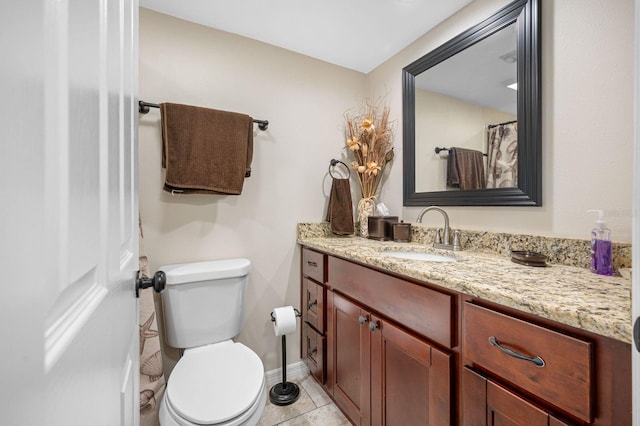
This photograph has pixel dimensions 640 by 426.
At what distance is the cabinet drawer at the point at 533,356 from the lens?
0.57 meters

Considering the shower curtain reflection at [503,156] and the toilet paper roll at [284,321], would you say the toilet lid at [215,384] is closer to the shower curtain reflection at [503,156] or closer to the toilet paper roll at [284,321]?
the toilet paper roll at [284,321]

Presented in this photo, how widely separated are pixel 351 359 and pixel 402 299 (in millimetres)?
518

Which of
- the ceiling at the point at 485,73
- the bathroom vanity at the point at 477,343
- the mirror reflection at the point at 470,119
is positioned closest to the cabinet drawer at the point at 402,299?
the bathroom vanity at the point at 477,343

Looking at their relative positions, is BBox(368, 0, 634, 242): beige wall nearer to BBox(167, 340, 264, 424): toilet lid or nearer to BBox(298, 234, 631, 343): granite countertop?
BBox(298, 234, 631, 343): granite countertop

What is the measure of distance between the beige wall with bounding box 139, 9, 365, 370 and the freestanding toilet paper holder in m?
0.16

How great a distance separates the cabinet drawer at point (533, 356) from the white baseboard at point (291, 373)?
135 cm

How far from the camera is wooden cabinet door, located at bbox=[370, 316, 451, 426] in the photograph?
34.0 inches

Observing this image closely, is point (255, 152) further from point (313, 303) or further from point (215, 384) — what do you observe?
point (215, 384)

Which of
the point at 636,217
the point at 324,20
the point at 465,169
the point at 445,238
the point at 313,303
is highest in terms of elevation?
the point at 324,20

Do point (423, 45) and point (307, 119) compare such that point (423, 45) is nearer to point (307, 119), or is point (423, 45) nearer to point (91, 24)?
point (307, 119)

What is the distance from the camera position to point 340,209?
186cm

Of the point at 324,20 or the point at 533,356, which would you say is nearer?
the point at 533,356

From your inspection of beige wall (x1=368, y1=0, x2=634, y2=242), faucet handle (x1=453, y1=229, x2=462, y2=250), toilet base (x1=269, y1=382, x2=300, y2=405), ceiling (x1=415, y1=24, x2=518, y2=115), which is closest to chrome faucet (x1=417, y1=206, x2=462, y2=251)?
faucet handle (x1=453, y1=229, x2=462, y2=250)

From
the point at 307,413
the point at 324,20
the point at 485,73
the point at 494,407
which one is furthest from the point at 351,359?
the point at 324,20
